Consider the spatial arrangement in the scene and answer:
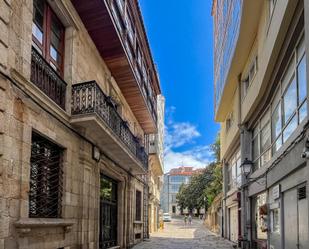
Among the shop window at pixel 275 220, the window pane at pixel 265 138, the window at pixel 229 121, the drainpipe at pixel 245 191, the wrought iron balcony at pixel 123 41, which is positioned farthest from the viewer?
the window at pixel 229 121

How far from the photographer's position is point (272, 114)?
13430 millimetres

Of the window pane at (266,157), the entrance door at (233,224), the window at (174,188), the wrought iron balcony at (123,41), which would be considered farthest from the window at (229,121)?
the window at (174,188)

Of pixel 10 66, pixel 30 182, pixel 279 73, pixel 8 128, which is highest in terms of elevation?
pixel 279 73

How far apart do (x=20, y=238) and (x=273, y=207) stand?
26.1 feet

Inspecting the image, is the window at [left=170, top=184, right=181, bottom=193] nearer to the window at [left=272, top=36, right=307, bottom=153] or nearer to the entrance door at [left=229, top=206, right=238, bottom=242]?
the entrance door at [left=229, top=206, right=238, bottom=242]

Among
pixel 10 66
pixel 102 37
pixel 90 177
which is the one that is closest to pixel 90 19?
pixel 102 37

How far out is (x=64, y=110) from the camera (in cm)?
1005

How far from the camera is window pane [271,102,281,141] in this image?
12.2 meters

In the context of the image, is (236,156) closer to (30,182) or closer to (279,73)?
(279,73)

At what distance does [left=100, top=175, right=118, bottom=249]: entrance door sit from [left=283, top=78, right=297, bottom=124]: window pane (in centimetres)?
683

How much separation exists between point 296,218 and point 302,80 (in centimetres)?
311

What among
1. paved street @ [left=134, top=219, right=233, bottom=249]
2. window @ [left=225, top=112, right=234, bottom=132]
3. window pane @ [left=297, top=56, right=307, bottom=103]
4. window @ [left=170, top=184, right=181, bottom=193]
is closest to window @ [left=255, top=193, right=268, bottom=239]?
paved street @ [left=134, top=219, right=233, bottom=249]

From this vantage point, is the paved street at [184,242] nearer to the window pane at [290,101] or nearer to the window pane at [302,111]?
the window pane at [290,101]

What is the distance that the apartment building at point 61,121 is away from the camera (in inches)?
282
